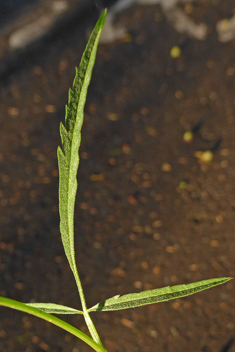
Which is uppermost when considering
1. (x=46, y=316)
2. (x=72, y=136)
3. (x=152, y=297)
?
Answer: (x=72, y=136)

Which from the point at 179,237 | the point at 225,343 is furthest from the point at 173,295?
the point at 225,343

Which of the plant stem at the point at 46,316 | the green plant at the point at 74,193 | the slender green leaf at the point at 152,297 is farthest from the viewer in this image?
the slender green leaf at the point at 152,297

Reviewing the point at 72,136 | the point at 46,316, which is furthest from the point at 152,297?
the point at 72,136

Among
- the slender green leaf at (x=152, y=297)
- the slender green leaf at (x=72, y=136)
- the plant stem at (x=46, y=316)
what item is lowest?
the slender green leaf at (x=152, y=297)

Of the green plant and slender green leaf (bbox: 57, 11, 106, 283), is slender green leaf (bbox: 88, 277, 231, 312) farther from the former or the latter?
slender green leaf (bbox: 57, 11, 106, 283)

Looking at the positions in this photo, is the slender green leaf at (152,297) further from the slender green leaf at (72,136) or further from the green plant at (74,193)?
the slender green leaf at (72,136)

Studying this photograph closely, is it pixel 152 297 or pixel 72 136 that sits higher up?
pixel 72 136

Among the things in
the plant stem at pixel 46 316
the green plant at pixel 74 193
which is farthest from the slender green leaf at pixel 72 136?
the plant stem at pixel 46 316

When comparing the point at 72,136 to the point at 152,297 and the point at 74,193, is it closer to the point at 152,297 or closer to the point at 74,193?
the point at 74,193

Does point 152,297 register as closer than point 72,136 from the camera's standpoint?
No
